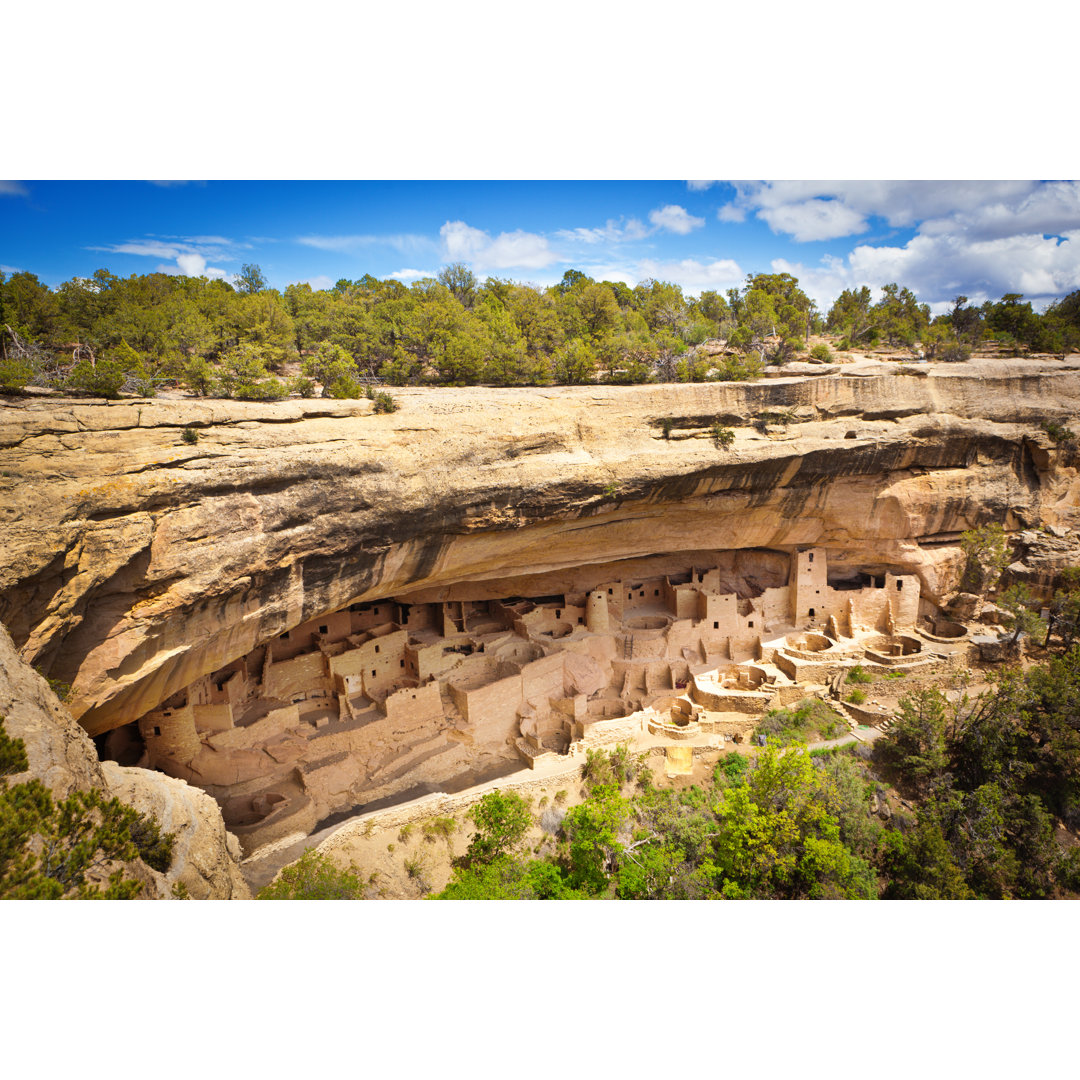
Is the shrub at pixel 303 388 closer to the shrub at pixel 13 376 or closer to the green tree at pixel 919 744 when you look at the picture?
the shrub at pixel 13 376

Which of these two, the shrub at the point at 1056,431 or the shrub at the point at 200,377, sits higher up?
the shrub at the point at 200,377

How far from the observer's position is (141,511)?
714 centimetres

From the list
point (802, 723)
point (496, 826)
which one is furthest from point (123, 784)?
A: point (802, 723)

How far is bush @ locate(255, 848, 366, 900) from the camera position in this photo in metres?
7.94

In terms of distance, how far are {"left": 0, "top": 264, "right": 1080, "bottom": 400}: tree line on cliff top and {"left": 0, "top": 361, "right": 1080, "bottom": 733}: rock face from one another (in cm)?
135

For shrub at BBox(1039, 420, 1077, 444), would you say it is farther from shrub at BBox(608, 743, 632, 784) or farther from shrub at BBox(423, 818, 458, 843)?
shrub at BBox(423, 818, 458, 843)

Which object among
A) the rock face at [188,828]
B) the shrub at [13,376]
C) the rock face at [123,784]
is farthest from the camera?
the shrub at [13,376]

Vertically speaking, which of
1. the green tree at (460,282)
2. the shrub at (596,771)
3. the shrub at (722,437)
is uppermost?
the green tree at (460,282)

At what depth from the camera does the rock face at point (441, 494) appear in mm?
6859

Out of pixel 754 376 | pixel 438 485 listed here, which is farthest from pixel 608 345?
pixel 438 485

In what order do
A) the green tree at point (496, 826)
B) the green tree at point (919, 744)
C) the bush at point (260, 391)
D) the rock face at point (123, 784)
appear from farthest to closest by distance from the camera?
the green tree at point (919, 744) → the green tree at point (496, 826) → the bush at point (260, 391) → the rock face at point (123, 784)

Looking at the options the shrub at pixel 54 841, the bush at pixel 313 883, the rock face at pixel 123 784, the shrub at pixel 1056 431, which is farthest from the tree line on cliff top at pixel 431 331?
the bush at pixel 313 883

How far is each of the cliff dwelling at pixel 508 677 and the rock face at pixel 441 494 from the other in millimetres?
1156

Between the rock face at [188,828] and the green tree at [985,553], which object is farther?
the green tree at [985,553]
